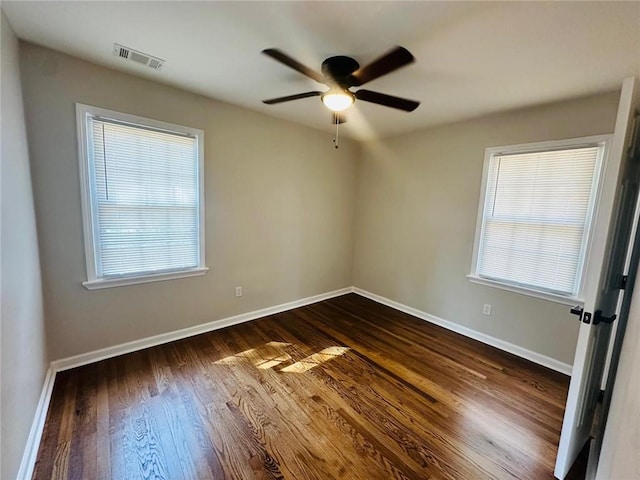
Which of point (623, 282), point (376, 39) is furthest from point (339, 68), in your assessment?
point (623, 282)

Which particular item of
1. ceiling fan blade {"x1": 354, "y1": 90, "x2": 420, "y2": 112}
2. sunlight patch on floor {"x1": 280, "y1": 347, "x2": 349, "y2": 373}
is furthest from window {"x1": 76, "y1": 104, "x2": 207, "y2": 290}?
ceiling fan blade {"x1": 354, "y1": 90, "x2": 420, "y2": 112}

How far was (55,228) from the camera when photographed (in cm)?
212

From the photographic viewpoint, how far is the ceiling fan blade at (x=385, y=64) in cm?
141

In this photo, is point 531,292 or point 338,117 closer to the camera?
point 338,117

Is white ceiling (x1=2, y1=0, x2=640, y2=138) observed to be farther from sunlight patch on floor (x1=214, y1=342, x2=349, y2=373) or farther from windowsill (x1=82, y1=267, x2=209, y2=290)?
sunlight patch on floor (x1=214, y1=342, x2=349, y2=373)

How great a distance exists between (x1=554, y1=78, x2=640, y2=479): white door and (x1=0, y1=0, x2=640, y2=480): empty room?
0.01m

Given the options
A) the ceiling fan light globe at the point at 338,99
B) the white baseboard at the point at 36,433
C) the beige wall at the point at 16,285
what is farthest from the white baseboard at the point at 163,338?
the ceiling fan light globe at the point at 338,99

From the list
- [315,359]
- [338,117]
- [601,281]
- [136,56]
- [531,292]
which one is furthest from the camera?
[531,292]

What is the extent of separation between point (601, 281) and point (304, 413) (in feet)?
6.31

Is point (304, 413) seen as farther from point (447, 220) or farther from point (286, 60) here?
point (447, 220)

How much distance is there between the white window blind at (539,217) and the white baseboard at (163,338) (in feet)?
8.25

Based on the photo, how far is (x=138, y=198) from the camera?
2.45 m

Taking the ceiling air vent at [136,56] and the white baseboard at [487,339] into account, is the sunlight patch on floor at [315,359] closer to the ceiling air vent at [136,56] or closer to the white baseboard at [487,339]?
the white baseboard at [487,339]

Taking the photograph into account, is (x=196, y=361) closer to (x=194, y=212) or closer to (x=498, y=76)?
(x=194, y=212)
